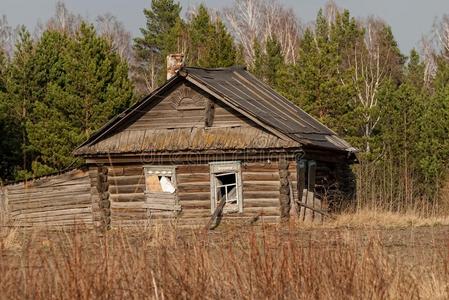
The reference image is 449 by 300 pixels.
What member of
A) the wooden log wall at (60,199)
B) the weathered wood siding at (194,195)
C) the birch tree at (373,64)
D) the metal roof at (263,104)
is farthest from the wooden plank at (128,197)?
the birch tree at (373,64)

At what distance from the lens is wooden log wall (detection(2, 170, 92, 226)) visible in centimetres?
2600

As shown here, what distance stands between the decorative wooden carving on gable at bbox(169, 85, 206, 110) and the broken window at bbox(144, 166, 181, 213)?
1.71 m

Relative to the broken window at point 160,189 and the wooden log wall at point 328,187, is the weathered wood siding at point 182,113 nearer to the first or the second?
the broken window at point 160,189

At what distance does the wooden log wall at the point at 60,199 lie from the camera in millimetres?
26000

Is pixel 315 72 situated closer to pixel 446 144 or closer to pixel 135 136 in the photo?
pixel 446 144

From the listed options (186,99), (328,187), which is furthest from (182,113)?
(328,187)

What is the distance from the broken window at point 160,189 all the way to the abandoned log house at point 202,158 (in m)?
0.03

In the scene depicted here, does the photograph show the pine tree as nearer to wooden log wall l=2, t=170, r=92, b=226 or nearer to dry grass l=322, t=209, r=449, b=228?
wooden log wall l=2, t=170, r=92, b=226

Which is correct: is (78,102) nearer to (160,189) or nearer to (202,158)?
(160,189)

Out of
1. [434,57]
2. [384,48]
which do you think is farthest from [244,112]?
[434,57]

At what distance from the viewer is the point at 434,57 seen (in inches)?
2581

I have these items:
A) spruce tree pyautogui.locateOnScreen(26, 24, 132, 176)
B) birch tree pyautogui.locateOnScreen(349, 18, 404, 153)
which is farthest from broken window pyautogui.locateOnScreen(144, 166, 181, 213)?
birch tree pyautogui.locateOnScreen(349, 18, 404, 153)

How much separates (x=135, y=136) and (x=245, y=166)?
3211 mm

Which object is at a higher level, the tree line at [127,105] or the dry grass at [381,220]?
the tree line at [127,105]
